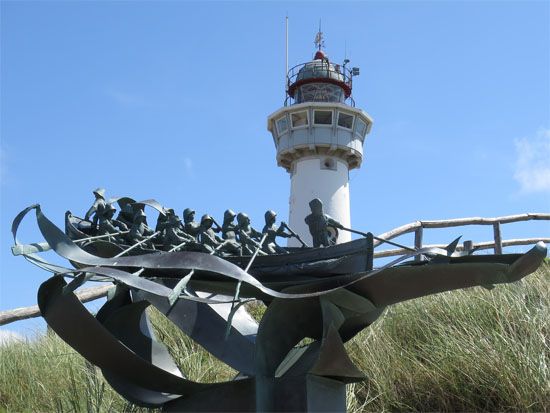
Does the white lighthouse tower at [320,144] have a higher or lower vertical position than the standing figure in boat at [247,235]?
higher

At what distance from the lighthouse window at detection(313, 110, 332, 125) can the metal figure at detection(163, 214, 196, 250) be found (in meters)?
21.2

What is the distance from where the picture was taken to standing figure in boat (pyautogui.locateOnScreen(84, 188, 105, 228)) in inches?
276

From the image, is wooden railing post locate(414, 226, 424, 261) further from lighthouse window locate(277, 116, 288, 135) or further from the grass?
lighthouse window locate(277, 116, 288, 135)

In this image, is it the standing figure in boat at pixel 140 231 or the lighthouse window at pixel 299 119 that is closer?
the standing figure in boat at pixel 140 231

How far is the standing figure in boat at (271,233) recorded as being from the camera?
6809mm

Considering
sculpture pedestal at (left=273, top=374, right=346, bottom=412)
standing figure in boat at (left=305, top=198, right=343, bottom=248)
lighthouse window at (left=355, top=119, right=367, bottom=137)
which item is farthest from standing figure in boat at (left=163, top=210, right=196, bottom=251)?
lighthouse window at (left=355, top=119, right=367, bottom=137)

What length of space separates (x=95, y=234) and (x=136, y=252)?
664 millimetres

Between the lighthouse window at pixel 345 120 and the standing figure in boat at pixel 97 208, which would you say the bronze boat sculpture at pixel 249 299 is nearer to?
the standing figure in boat at pixel 97 208

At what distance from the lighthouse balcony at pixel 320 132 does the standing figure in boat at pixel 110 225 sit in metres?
20.1

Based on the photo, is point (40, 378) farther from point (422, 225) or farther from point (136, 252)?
point (422, 225)

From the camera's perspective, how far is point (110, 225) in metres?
6.96

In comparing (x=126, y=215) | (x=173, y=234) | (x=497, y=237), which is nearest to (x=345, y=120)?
(x=497, y=237)

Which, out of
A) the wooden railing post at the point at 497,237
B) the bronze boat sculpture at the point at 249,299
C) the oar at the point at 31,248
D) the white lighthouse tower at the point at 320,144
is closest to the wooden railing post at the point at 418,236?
the wooden railing post at the point at 497,237

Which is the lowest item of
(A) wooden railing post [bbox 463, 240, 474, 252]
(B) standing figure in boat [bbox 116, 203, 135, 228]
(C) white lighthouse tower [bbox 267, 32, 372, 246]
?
(A) wooden railing post [bbox 463, 240, 474, 252]
